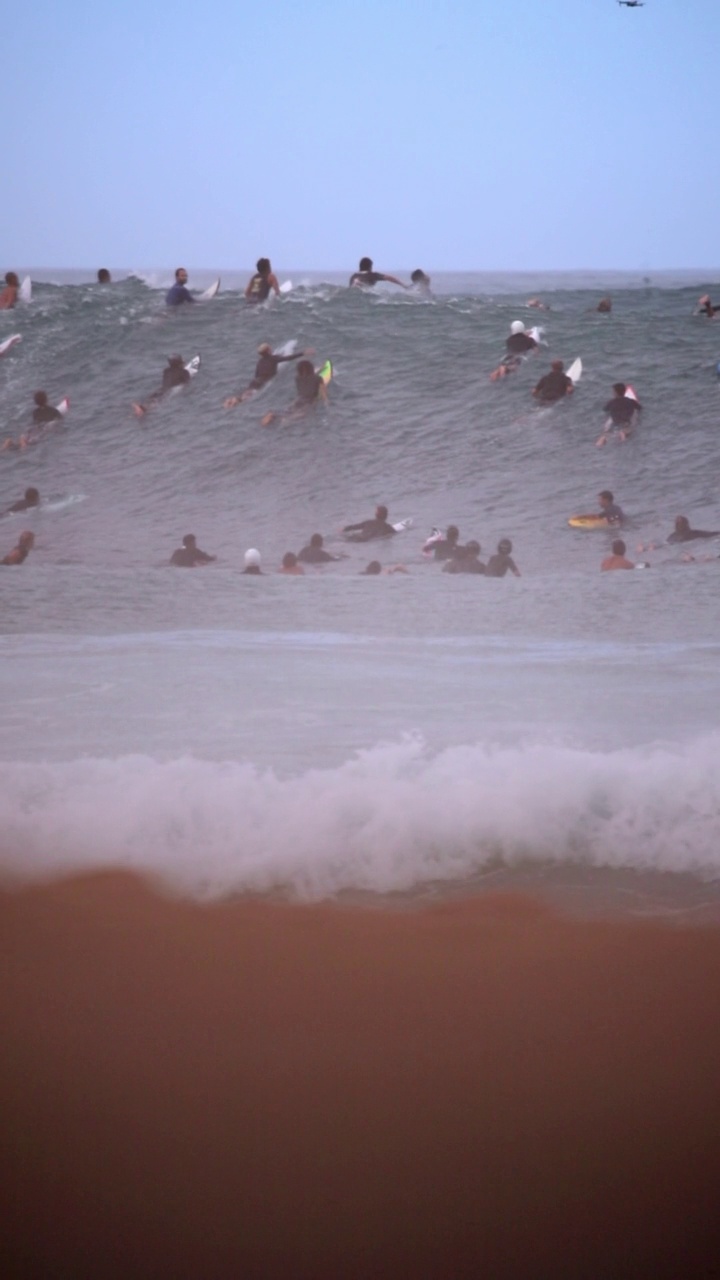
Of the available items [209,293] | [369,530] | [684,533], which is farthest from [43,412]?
[684,533]

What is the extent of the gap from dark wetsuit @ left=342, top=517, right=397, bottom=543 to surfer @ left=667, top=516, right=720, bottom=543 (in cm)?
58

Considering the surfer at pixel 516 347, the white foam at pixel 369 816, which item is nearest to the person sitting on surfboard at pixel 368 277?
the surfer at pixel 516 347

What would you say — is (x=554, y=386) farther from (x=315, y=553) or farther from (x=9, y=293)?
(x=9, y=293)

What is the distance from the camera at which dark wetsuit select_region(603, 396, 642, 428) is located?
2.63 m

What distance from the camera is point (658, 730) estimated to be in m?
2.40

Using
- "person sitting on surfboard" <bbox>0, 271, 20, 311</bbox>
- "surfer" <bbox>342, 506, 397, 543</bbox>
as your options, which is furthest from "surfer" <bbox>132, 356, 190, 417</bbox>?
"surfer" <bbox>342, 506, 397, 543</bbox>

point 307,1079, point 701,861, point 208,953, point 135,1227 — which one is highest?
point 701,861

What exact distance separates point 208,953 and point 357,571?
2.80 feet

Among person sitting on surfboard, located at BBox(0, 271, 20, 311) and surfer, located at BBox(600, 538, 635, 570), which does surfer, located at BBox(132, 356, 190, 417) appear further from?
surfer, located at BBox(600, 538, 635, 570)

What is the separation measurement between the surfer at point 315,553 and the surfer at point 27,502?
60 centimetres

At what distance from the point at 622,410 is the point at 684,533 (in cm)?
30

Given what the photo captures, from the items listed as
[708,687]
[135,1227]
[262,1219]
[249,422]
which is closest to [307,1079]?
[262,1219]

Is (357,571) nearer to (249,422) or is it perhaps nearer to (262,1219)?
(249,422)

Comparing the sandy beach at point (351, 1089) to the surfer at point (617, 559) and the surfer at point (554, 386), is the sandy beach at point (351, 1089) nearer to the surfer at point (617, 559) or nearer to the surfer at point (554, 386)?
the surfer at point (617, 559)
